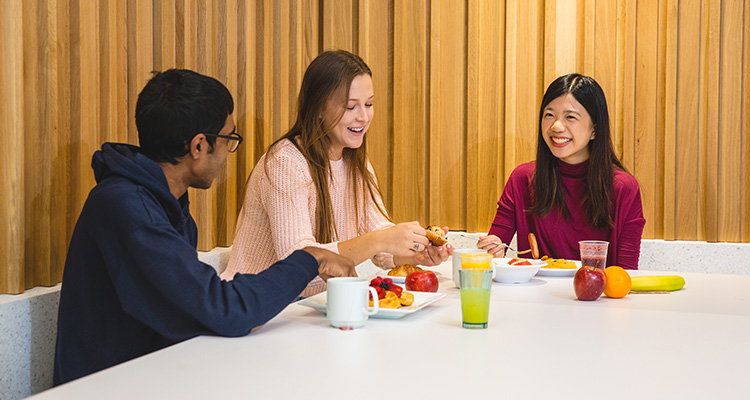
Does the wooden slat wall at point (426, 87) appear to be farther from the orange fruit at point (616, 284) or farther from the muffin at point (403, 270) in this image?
the orange fruit at point (616, 284)

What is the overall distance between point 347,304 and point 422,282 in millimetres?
449

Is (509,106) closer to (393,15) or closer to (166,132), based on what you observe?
(393,15)

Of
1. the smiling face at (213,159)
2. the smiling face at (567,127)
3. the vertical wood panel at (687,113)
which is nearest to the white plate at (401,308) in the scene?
the smiling face at (213,159)

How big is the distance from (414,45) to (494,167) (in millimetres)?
770

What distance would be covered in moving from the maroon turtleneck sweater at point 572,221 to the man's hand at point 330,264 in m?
1.53

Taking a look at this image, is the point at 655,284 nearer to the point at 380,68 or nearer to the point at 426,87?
the point at 426,87

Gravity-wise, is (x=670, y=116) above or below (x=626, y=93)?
below

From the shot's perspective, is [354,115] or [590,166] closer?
[354,115]

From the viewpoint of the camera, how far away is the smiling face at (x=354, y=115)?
234cm

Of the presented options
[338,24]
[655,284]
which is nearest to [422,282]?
[655,284]

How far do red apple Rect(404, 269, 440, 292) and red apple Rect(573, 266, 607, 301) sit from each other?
372 millimetres

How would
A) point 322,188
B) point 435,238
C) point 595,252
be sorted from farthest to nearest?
point 322,188 < point 435,238 < point 595,252

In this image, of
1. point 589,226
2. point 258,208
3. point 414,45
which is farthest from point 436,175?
point 258,208

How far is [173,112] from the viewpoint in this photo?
1.58 m
